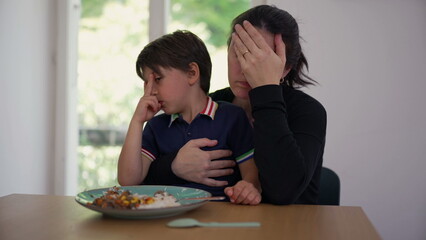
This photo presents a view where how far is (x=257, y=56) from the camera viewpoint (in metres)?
1.33

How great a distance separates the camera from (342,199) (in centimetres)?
294

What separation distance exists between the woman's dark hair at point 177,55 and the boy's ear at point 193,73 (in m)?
0.01

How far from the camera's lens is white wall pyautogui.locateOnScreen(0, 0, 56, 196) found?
3.01 meters

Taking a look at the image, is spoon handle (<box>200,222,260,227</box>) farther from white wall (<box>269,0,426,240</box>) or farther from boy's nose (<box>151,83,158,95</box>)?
white wall (<box>269,0,426,240</box>)

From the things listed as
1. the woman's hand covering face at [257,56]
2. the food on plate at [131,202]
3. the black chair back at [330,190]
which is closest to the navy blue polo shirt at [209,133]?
the woman's hand covering face at [257,56]

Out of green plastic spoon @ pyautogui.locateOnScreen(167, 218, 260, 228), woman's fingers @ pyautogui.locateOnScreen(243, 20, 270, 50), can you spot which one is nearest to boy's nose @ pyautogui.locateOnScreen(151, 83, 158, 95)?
woman's fingers @ pyautogui.locateOnScreen(243, 20, 270, 50)

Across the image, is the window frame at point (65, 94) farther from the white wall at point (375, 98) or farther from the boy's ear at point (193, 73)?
the boy's ear at point (193, 73)

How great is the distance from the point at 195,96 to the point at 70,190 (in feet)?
7.31

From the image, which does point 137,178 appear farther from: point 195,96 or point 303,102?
point 303,102

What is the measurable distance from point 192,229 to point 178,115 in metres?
0.70

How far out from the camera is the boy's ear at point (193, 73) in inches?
64.2

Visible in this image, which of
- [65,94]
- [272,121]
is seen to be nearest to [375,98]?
[272,121]

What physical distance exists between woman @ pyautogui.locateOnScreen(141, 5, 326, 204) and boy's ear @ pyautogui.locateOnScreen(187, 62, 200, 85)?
0.15m

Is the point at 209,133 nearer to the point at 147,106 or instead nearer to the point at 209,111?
the point at 209,111
